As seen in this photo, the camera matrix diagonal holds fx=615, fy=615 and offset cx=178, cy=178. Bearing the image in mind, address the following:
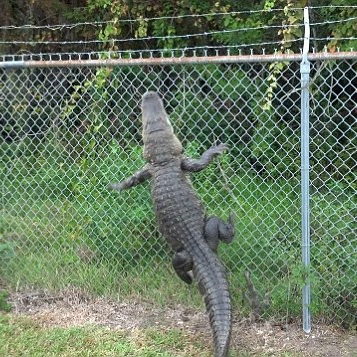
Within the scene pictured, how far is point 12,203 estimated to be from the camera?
6078 mm

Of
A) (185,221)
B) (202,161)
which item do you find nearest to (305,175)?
(202,161)

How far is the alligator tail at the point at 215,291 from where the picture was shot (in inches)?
163

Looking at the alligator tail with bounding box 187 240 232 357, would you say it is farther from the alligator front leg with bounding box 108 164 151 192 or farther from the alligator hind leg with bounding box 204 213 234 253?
the alligator front leg with bounding box 108 164 151 192

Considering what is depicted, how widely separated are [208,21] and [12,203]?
298cm

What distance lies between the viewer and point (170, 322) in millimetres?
4918

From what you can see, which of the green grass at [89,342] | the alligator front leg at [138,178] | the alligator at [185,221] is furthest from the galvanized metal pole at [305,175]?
the alligator front leg at [138,178]

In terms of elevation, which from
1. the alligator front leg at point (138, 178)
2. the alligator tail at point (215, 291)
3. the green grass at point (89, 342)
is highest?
the alligator front leg at point (138, 178)

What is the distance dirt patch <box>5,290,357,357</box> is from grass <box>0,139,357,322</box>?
0.38 ft

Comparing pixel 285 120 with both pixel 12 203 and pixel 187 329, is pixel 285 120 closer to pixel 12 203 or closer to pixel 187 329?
pixel 187 329

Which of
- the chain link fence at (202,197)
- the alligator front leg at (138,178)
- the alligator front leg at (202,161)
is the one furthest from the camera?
the chain link fence at (202,197)

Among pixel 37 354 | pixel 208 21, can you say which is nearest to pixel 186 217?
pixel 37 354

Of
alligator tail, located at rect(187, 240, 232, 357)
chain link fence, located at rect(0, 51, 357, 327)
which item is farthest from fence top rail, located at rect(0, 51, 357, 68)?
alligator tail, located at rect(187, 240, 232, 357)

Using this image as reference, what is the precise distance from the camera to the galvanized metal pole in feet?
14.2

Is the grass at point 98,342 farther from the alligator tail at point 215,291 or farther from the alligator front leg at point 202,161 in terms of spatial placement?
the alligator front leg at point 202,161
